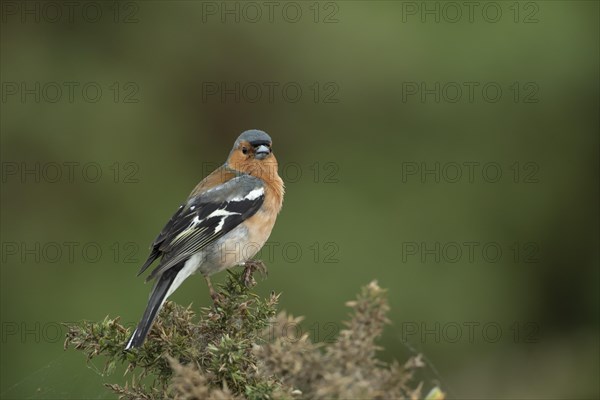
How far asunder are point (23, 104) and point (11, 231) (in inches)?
45.7

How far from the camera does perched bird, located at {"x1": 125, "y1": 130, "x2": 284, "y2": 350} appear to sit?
152 inches

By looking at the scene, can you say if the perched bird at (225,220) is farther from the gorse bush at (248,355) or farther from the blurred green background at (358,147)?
the blurred green background at (358,147)

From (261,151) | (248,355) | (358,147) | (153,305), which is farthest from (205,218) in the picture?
(358,147)

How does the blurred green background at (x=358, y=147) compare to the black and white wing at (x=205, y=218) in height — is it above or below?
above

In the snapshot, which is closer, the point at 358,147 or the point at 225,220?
the point at 225,220

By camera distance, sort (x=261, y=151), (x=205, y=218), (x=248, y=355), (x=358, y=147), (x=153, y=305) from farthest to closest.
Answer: (x=358, y=147) → (x=261, y=151) → (x=205, y=218) → (x=153, y=305) → (x=248, y=355)

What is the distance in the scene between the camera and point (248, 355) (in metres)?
2.30

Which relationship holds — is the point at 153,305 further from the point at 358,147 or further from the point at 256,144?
the point at 358,147

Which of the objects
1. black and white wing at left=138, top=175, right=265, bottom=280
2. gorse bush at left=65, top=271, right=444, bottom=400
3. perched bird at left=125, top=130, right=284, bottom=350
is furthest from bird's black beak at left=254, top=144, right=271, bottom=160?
gorse bush at left=65, top=271, right=444, bottom=400

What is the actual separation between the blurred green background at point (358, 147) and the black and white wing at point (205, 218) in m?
2.36

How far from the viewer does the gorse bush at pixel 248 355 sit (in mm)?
1665

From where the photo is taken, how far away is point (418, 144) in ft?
23.9

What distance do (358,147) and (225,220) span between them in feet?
10.2

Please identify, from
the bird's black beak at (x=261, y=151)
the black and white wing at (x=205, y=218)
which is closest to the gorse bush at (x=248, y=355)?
the black and white wing at (x=205, y=218)
